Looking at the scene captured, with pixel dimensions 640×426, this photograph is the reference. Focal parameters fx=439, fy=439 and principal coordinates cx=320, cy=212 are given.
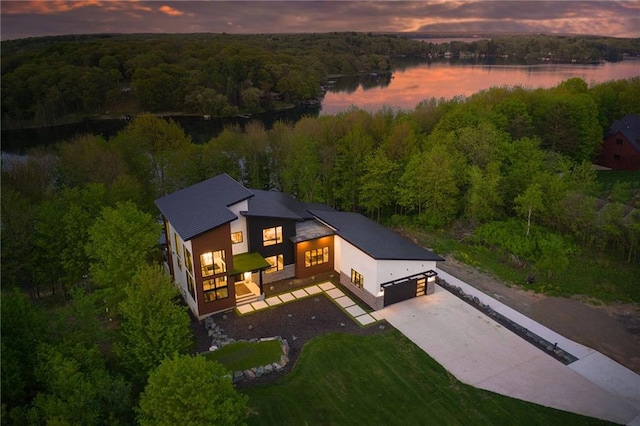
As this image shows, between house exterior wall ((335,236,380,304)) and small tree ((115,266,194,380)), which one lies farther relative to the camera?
house exterior wall ((335,236,380,304))

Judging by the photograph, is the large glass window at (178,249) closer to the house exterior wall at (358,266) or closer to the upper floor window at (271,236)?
the upper floor window at (271,236)

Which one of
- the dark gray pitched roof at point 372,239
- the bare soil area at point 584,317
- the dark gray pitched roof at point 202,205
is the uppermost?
the dark gray pitched roof at point 202,205

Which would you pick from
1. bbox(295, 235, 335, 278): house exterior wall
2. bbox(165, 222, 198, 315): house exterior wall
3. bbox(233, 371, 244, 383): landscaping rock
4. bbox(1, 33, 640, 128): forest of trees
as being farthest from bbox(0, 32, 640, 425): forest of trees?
bbox(1, 33, 640, 128): forest of trees

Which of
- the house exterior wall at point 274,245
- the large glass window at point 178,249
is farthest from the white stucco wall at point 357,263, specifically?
the large glass window at point 178,249

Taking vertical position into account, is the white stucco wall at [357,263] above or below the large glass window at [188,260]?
below

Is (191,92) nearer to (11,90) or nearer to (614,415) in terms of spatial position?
(11,90)

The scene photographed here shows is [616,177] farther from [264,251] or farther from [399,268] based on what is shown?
[264,251]

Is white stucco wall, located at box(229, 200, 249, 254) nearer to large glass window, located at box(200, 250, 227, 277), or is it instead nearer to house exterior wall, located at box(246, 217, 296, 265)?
house exterior wall, located at box(246, 217, 296, 265)
